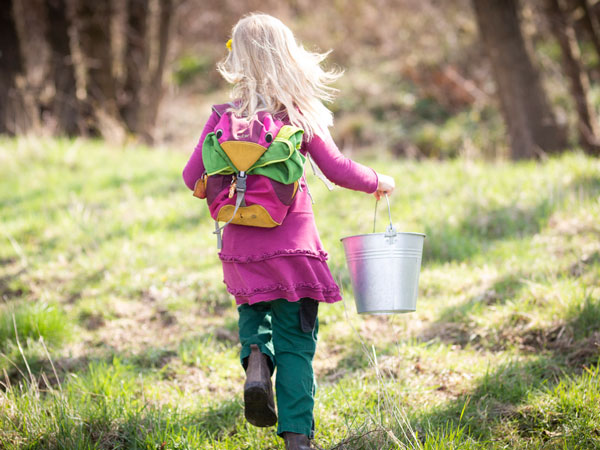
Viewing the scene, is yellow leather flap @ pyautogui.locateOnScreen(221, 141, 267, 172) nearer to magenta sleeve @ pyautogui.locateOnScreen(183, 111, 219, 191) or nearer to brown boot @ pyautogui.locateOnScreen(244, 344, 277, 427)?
magenta sleeve @ pyautogui.locateOnScreen(183, 111, 219, 191)

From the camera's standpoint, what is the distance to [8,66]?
9.44 metres

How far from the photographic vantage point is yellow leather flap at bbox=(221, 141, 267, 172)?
7.14 ft

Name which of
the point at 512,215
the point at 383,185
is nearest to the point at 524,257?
the point at 512,215

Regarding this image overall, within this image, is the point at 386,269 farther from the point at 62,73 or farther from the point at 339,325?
the point at 62,73

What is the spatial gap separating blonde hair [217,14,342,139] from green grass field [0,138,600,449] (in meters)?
1.07

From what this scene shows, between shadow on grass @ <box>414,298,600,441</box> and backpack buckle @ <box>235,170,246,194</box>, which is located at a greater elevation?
backpack buckle @ <box>235,170,246,194</box>

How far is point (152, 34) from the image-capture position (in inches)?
432

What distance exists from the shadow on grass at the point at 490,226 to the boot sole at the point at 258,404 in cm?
267

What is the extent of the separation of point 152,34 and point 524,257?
8982 millimetres

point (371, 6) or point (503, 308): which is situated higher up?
point (371, 6)

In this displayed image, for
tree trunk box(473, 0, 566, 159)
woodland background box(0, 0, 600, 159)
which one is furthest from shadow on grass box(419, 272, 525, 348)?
tree trunk box(473, 0, 566, 159)

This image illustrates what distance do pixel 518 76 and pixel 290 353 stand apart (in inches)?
240

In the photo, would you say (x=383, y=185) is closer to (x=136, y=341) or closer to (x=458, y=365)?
(x=458, y=365)

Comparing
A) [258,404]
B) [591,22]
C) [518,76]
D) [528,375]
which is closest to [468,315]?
[528,375]
